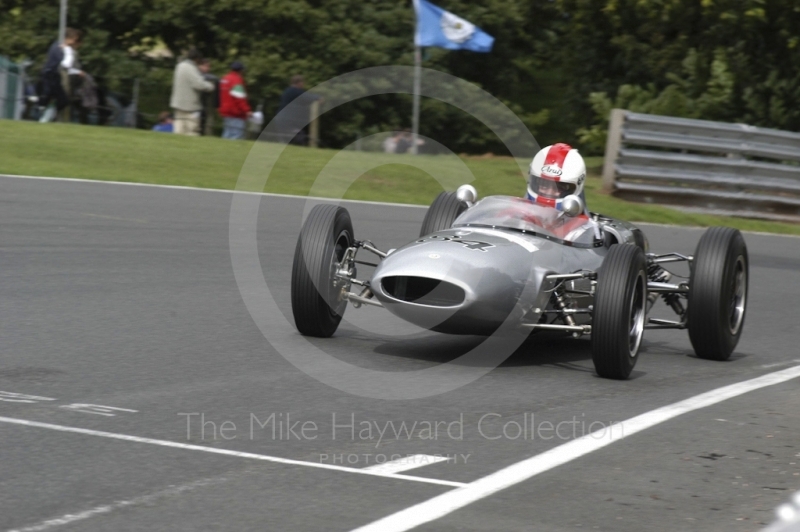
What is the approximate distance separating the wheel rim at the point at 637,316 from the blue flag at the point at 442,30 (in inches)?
504

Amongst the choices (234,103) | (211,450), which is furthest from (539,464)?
(234,103)

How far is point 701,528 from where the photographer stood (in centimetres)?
459

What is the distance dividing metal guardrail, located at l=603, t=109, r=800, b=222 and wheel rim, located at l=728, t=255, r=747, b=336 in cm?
1050

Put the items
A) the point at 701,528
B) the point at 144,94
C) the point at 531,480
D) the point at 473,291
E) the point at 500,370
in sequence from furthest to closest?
the point at 144,94, the point at 500,370, the point at 473,291, the point at 531,480, the point at 701,528

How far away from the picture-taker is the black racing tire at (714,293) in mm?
8141

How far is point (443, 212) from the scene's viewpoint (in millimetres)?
9109

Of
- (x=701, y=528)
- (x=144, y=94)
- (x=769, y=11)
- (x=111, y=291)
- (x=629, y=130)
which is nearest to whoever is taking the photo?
(x=701, y=528)

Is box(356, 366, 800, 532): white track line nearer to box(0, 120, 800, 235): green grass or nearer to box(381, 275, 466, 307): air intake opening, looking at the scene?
box(381, 275, 466, 307): air intake opening

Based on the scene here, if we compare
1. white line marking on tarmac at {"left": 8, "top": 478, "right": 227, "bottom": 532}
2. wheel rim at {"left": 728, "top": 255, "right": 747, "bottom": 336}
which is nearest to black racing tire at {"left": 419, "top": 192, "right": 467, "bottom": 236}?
wheel rim at {"left": 728, "top": 255, "right": 747, "bottom": 336}

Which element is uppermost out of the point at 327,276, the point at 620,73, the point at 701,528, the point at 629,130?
the point at 620,73

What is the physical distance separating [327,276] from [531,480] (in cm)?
305

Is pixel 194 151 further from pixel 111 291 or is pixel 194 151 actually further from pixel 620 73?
pixel 620 73

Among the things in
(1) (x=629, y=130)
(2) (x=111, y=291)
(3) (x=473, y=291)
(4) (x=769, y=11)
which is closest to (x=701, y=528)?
(3) (x=473, y=291)

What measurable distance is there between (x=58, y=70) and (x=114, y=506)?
17.1 m
